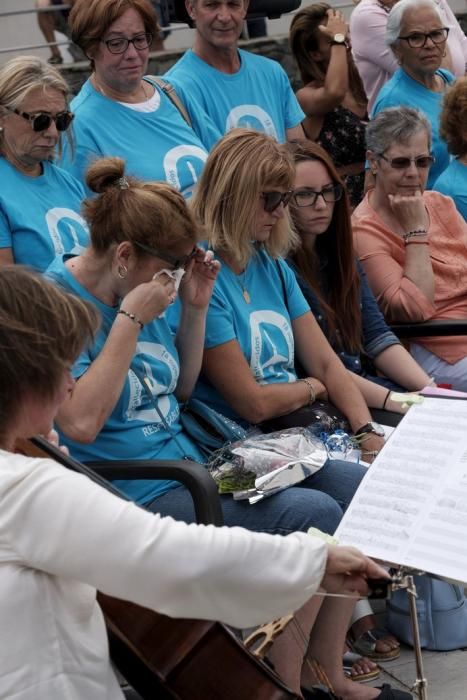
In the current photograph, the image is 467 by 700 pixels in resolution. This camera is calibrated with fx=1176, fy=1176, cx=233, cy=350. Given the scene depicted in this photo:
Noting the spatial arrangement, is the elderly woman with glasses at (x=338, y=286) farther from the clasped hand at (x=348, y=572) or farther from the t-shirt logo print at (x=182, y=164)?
the clasped hand at (x=348, y=572)

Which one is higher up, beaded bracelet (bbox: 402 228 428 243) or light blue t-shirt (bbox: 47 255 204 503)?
light blue t-shirt (bbox: 47 255 204 503)

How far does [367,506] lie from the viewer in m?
2.60

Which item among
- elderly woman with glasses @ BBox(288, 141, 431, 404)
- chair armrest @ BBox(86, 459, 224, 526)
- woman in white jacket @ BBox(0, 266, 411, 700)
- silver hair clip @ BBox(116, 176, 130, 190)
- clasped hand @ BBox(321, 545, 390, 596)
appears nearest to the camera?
woman in white jacket @ BBox(0, 266, 411, 700)

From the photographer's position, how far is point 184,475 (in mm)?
A: 2938

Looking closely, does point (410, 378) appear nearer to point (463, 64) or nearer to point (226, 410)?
point (226, 410)

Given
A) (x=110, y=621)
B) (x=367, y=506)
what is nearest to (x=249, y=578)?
(x=110, y=621)

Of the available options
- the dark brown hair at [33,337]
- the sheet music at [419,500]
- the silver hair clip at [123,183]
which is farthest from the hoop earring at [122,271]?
the dark brown hair at [33,337]

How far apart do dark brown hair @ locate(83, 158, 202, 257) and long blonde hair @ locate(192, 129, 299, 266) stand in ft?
1.54

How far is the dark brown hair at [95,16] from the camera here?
4.12 meters

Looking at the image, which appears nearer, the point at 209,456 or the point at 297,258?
the point at 209,456

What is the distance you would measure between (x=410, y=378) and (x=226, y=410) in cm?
91

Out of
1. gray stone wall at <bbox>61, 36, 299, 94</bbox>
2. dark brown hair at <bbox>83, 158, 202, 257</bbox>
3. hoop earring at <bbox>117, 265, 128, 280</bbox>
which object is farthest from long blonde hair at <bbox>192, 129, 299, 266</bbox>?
gray stone wall at <bbox>61, 36, 299, 94</bbox>

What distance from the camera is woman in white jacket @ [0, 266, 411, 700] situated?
165 centimetres

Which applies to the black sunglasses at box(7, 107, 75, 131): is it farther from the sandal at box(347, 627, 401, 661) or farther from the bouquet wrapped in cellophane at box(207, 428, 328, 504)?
the sandal at box(347, 627, 401, 661)
